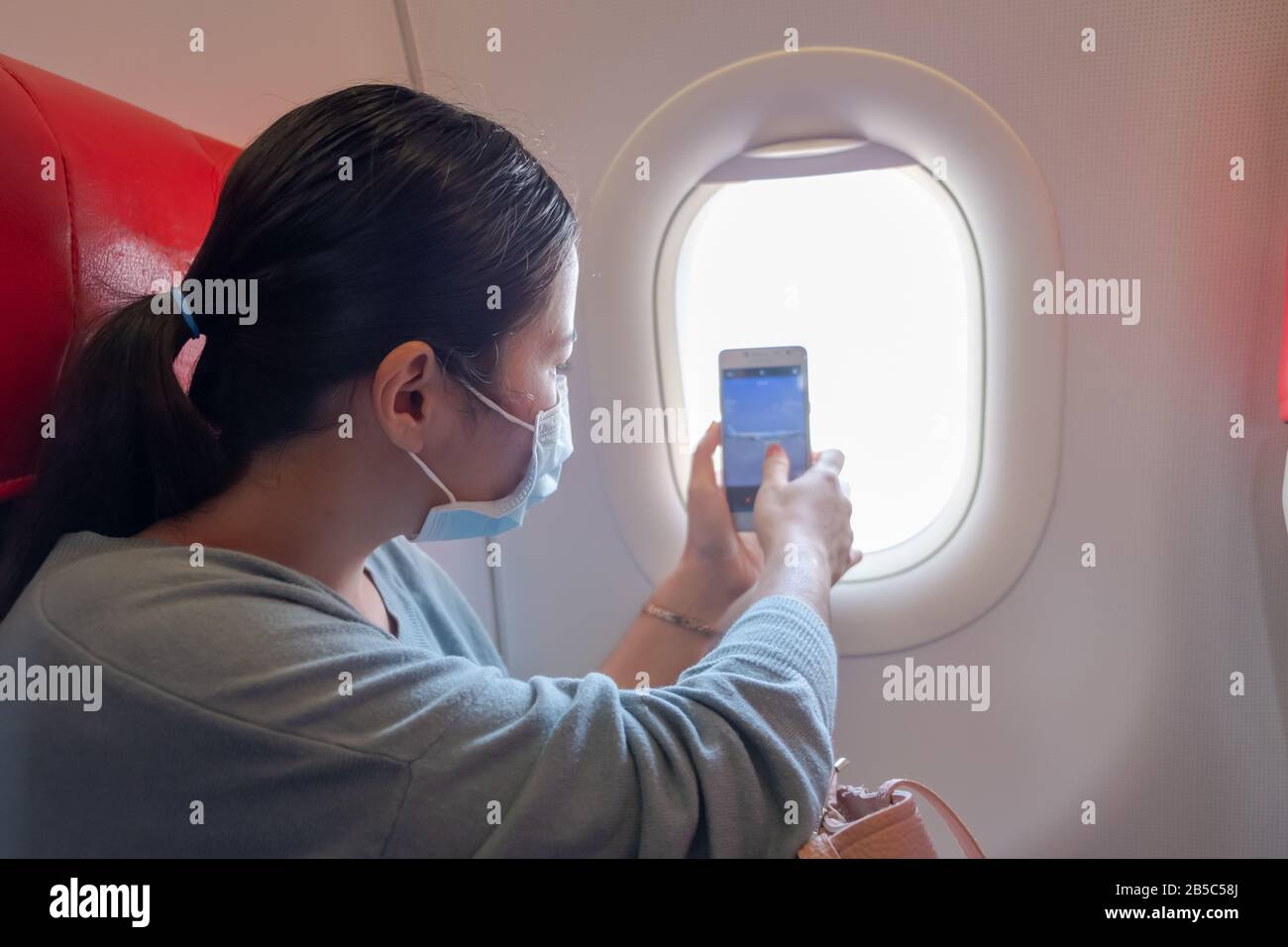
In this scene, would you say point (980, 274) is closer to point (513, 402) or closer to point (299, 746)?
point (513, 402)

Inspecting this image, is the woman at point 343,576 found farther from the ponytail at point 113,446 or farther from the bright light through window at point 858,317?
the bright light through window at point 858,317

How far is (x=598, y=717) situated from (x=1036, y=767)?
908mm

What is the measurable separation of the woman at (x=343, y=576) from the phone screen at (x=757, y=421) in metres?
0.33

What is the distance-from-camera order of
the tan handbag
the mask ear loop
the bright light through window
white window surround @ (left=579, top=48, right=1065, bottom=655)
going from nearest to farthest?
the tan handbag, the mask ear loop, white window surround @ (left=579, top=48, right=1065, bottom=655), the bright light through window

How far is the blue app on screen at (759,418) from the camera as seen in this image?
4.22ft

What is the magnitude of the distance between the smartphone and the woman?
0.33 metres

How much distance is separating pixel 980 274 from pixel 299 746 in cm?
106

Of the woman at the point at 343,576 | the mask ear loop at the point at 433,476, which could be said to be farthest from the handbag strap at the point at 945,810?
the mask ear loop at the point at 433,476

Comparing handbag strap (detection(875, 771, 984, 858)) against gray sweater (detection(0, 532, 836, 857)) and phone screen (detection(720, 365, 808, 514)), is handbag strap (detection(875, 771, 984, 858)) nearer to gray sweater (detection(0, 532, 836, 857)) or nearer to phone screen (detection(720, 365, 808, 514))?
gray sweater (detection(0, 532, 836, 857))

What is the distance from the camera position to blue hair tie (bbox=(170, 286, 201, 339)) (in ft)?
2.65

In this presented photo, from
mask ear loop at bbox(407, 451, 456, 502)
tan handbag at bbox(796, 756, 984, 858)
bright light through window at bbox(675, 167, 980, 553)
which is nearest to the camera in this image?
tan handbag at bbox(796, 756, 984, 858)

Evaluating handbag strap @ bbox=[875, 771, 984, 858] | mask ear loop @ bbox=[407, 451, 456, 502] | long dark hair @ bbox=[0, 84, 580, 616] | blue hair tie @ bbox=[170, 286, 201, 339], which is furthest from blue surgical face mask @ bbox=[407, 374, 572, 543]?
handbag strap @ bbox=[875, 771, 984, 858]
